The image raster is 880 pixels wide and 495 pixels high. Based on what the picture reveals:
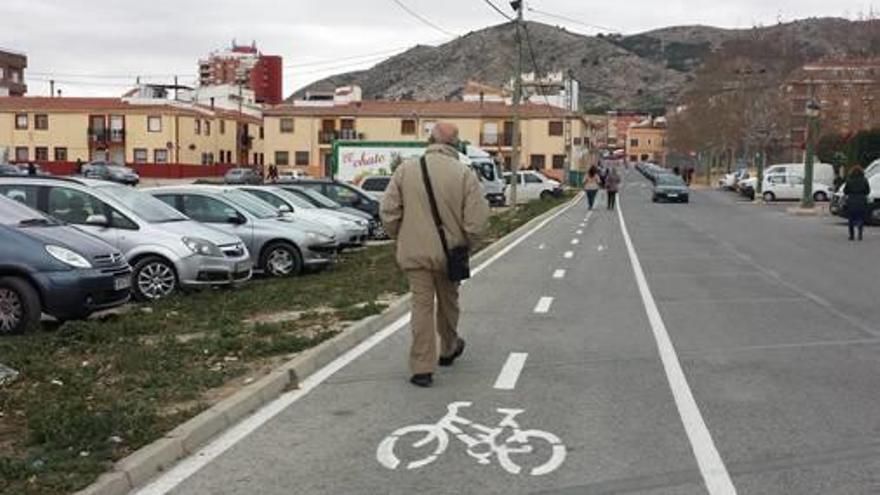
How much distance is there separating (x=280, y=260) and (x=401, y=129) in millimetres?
79603

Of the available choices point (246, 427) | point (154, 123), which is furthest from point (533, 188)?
point (246, 427)

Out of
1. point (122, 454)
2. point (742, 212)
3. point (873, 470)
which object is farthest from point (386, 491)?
point (742, 212)

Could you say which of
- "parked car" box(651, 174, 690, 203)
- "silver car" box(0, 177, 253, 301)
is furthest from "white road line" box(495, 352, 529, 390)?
"parked car" box(651, 174, 690, 203)

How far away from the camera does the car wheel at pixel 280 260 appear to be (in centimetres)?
1680

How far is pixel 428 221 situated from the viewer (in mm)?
7848

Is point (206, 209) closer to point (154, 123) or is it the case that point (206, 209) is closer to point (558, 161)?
point (154, 123)

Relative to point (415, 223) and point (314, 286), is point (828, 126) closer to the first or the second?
point (314, 286)

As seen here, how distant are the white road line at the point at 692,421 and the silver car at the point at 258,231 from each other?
21.7ft

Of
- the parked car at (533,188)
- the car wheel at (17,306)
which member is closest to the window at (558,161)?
the parked car at (533,188)

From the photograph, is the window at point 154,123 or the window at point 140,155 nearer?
the window at point 154,123

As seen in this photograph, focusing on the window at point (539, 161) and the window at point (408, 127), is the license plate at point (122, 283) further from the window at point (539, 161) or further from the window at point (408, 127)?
the window at point (539, 161)

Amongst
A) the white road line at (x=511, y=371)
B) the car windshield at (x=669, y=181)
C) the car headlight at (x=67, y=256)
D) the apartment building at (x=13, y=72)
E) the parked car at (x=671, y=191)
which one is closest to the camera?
the white road line at (x=511, y=371)

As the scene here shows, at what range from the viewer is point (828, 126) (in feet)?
227

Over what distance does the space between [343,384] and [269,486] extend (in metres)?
2.63
